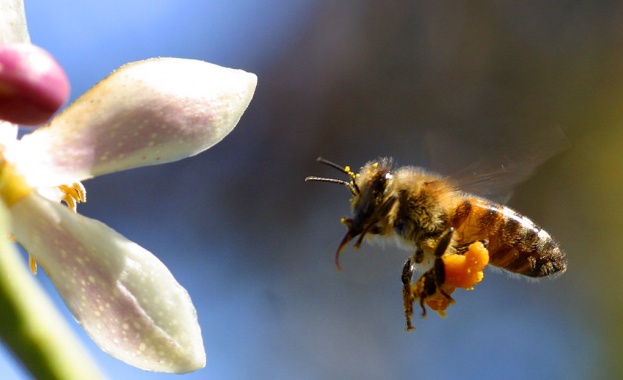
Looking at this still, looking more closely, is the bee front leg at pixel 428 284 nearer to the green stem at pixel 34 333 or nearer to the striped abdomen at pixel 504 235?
the striped abdomen at pixel 504 235

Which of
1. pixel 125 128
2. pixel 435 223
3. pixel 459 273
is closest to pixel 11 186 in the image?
pixel 125 128

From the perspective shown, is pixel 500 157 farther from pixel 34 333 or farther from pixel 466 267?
pixel 34 333

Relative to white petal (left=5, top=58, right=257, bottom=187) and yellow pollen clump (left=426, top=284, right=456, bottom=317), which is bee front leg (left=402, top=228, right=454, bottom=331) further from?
white petal (left=5, top=58, right=257, bottom=187)

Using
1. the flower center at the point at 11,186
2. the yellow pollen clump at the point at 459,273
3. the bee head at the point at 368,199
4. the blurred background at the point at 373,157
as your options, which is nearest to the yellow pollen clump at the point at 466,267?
the yellow pollen clump at the point at 459,273

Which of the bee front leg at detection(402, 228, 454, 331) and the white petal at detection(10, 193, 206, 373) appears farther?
the bee front leg at detection(402, 228, 454, 331)

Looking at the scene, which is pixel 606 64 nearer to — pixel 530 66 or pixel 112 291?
pixel 530 66

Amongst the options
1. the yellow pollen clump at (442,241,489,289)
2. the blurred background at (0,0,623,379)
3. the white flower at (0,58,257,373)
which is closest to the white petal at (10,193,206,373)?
the white flower at (0,58,257,373)
